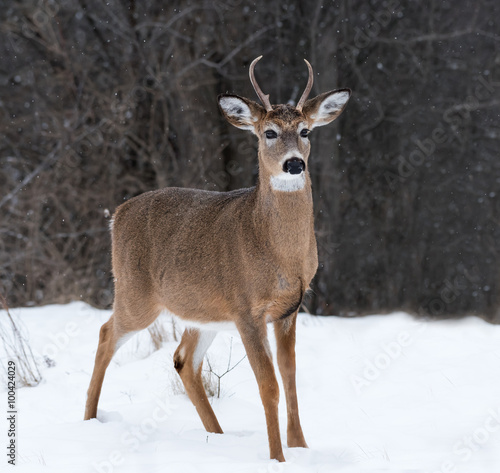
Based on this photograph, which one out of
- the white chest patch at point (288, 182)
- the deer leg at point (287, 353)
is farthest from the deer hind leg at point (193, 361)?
the white chest patch at point (288, 182)

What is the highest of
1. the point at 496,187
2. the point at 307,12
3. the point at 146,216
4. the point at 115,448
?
the point at 307,12

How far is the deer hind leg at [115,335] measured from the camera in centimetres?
545

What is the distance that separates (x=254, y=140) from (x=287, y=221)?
27.0 ft

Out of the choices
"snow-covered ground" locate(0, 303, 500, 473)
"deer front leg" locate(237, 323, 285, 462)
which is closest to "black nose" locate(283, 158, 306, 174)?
"deer front leg" locate(237, 323, 285, 462)

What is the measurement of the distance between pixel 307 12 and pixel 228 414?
932 cm

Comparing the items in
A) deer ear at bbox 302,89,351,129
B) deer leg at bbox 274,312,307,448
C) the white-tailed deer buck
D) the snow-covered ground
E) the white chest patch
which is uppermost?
deer ear at bbox 302,89,351,129

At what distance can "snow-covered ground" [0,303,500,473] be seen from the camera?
13.9ft

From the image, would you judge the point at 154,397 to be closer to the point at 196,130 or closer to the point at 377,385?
the point at 377,385

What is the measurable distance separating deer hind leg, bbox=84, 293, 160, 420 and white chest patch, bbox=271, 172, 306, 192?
1384mm

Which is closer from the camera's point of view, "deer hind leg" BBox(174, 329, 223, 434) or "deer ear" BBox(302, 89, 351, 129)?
"deer ear" BBox(302, 89, 351, 129)

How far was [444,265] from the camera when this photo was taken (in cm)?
1580

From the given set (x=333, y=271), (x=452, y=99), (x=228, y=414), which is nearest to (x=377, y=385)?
(x=228, y=414)

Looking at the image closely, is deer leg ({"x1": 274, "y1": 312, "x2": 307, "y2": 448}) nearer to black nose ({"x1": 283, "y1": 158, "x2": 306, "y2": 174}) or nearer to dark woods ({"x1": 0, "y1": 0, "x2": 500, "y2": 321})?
black nose ({"x1": 283, "y1": 158, "x2": 306, "y2": 174})

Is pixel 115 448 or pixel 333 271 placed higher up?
pixel 115 448
